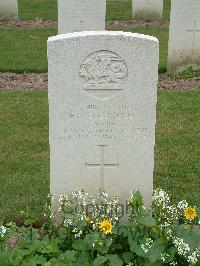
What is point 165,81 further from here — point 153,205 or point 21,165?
point 153,205

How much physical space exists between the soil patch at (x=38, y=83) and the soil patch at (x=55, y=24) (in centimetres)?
462

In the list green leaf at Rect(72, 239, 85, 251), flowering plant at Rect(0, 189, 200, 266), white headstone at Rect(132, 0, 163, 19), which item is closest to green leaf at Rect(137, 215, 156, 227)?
flowering plant at Rect(0, 189, 200, 266)

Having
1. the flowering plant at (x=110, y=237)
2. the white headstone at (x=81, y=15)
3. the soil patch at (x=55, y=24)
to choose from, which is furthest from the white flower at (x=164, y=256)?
the soil patch at (x=55, y=24)

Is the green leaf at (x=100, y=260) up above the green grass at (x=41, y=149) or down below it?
above

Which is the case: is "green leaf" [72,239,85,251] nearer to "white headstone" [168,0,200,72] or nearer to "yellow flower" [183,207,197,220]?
"yellow flower" [183,207,197,220]

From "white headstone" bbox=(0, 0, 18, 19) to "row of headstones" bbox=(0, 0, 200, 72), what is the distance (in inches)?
193

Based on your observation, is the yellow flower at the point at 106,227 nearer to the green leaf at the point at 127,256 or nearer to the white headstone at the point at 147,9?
the green leaf at the point at 127,256

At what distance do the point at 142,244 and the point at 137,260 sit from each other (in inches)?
5.7

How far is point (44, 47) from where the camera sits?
11.4 metres

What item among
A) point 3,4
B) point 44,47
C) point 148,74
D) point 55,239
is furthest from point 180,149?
point 3,4

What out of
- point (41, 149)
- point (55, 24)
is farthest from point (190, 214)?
point (55, 24)

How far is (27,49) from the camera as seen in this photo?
11.3 meters

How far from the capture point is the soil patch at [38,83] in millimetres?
8598

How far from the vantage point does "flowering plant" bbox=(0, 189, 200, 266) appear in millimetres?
3674
